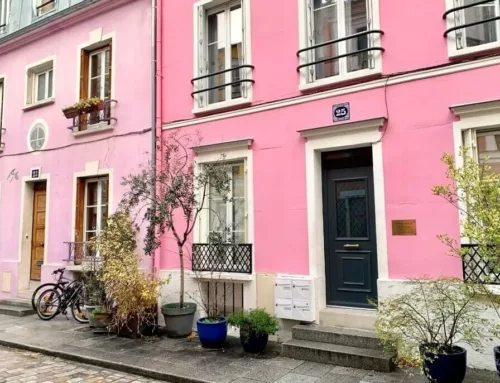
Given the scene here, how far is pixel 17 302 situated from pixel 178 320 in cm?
Answer: 499

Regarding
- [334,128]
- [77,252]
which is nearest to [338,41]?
[334,128]

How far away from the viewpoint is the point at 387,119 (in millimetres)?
6102

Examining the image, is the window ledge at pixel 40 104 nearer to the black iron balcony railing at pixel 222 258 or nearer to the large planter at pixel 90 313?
the large planter at pixel 90 313

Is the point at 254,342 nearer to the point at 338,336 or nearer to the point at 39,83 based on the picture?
the point at 338,336

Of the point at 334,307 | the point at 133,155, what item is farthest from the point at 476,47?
the point at 133,155

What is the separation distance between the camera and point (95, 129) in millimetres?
9250

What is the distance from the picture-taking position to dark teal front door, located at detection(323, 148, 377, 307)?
638cm

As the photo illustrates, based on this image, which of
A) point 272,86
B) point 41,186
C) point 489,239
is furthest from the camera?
point 41,186

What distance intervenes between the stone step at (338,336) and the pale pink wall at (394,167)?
2.79ft

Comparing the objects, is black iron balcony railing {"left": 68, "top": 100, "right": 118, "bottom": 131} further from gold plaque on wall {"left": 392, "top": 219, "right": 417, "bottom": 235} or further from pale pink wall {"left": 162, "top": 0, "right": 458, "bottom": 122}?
gold plaque on wall {"left": 392, "top": 219, "right": 417, "bottom": 235}

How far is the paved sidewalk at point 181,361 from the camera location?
519cm

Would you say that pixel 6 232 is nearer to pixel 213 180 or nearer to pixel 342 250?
pixel 213 180

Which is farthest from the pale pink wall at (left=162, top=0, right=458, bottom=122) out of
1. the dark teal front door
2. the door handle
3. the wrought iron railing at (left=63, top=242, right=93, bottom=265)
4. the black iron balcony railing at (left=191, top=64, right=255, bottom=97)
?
the wrought iron railing at (left=63, top=242, right=93, bottom=265)

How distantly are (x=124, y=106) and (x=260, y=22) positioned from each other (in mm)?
3358
